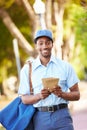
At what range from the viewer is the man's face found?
5.72 metres

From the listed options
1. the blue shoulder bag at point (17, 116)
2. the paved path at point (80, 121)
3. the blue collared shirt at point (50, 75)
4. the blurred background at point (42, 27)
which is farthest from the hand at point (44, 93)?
the paved path at point (80, 121)

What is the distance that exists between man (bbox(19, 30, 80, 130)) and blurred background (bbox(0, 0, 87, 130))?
0.75m

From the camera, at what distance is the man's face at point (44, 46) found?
572 centimetres

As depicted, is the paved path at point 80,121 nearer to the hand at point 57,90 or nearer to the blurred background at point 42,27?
the blurred background at point 42,27

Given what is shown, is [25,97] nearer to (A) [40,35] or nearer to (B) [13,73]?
(A) [40,35]

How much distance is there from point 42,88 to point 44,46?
17.0 inches

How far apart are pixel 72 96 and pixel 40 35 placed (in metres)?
0.71

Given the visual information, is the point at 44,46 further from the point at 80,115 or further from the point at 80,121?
the point at 80,115

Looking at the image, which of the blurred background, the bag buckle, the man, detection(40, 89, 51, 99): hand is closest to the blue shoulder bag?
the man

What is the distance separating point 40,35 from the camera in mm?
5766

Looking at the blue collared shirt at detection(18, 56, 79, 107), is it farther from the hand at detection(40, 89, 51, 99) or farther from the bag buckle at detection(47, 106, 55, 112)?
the hand at detection(40, 89, 51, 99)

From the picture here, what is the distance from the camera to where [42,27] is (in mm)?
18375

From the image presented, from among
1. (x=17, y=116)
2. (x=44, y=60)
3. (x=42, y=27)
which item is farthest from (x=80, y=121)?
(x=44, y=60)

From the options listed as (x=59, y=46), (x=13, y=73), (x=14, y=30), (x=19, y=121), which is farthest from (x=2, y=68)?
(x=19, y=121)
